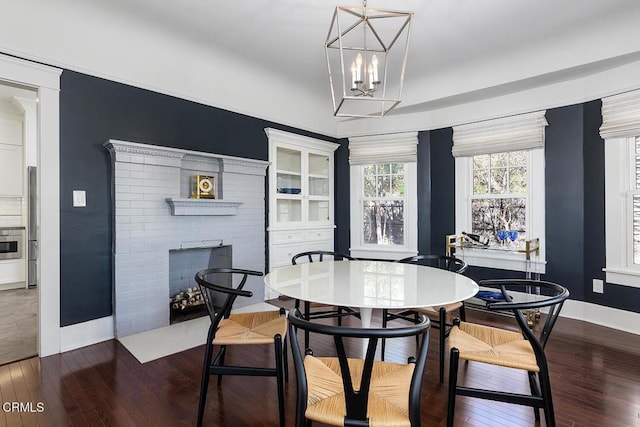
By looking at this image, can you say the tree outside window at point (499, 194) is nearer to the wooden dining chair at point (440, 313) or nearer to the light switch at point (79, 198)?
the wooden dining chair at point (440, 313)

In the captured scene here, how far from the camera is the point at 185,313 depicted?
12.1 ft

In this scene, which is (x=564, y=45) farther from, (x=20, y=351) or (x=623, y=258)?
(x=20, y=351)

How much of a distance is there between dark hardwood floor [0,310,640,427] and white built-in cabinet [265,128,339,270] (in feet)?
6.13

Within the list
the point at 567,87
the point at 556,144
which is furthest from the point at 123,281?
the point at 567,87

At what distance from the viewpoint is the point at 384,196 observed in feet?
16.2

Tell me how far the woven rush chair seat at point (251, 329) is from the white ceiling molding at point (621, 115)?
352 centimetres

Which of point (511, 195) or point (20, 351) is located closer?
point (20, 351)

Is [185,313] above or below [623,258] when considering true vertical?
below

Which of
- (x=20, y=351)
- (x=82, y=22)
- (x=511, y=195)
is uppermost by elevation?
(x=82, y=22)

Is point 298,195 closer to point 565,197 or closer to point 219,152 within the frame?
point 219,152

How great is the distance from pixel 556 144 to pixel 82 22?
465 cm

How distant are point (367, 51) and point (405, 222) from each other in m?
2.85

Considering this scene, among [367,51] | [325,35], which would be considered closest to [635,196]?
[367,51]

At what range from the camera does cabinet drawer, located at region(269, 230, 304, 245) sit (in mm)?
4379
